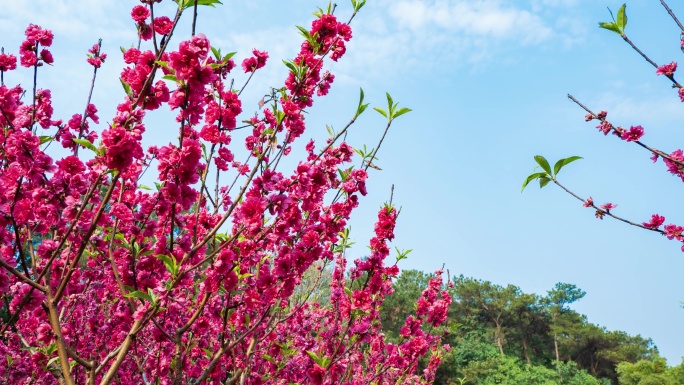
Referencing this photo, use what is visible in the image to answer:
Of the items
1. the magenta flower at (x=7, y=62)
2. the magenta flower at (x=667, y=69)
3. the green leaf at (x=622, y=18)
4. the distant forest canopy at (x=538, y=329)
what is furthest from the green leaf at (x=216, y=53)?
the distant forest canopy at (x=538, y=329)

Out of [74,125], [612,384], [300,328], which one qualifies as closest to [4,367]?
[74,125]

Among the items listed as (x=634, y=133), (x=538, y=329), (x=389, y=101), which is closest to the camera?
(x=389, y=101)

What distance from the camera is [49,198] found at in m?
2.70

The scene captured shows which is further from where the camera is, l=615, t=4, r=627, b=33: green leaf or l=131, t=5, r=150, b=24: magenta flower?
l=131, t=5, r=150, b=24: magenta flower

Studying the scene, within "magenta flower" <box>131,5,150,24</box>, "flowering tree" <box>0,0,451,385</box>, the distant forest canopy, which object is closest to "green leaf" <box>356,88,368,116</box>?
"flowering tree" <box>0,0,451,385</box>

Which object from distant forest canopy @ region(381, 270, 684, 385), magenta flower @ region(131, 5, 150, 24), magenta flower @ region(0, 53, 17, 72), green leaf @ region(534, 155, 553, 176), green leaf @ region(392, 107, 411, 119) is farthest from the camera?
distant forest canopy @ region(381, 270, 684, 385)

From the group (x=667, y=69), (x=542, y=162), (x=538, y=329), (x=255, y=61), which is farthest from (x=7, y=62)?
(x=538, y=329)

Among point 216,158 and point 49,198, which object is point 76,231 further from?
point 216,158

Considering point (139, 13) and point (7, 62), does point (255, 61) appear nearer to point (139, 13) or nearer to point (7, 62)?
point (139, 13)

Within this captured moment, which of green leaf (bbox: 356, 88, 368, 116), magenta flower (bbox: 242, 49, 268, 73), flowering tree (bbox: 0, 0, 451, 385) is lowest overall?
flowering tree (bbox: 0, 0, 451, 385)

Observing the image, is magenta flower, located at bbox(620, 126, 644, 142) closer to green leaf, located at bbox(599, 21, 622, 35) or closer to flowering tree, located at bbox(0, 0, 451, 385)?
green leaf, located at bbox(599, 21, 622, 35)

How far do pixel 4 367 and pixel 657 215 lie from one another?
6364mm

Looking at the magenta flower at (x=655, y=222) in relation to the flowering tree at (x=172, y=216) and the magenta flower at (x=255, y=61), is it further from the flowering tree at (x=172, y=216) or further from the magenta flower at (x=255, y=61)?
the magenta flower at (x=255, y=61)

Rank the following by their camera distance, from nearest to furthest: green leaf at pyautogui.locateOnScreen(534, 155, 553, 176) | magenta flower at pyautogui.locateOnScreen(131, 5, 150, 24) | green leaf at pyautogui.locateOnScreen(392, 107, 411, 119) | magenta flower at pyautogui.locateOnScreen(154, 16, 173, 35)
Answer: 1. green leaf at pyautogui.locateOnScreen(534, 155, 553, 176)
2. magenta flower at pyautogui.locateOnScreen(154, 16, 173, 35)
3. magenta flower at pyautogui.locateOnScreen(131, 5, 150, 24)
4. green leaf at pyautogui.locateOnScreen(392, 107, 411, 119)
